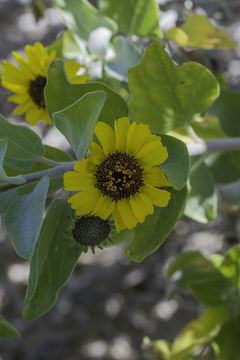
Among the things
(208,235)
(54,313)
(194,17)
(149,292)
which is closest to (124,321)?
(149,292)

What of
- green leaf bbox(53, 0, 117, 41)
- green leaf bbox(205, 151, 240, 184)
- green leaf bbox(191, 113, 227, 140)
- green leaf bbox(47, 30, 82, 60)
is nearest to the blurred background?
green leaf bbox(205, 151, 240, 184)

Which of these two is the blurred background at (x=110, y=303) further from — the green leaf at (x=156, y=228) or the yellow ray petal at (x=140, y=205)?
the yellow ray petal at (x=140, y=205)

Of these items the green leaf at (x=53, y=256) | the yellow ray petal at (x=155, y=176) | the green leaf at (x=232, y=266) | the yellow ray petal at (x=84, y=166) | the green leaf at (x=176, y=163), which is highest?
the yellow ray petal at (x=84, y=166)

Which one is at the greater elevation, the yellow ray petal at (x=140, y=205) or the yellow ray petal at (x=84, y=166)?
the yellow ray petal at (x=84, y=166)

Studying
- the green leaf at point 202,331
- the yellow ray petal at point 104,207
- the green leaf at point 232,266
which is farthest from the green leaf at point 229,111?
the yellow ray petal at point 104,207

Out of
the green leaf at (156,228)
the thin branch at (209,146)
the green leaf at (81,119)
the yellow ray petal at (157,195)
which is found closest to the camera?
the green leaf at (81,119)

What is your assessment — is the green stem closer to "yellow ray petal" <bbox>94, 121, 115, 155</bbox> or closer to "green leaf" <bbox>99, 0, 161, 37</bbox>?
"yellow ray petal" <bbox>94, 121, 115, 155</bbox>

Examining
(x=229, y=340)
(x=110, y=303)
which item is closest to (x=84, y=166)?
(x=229, y=340)
